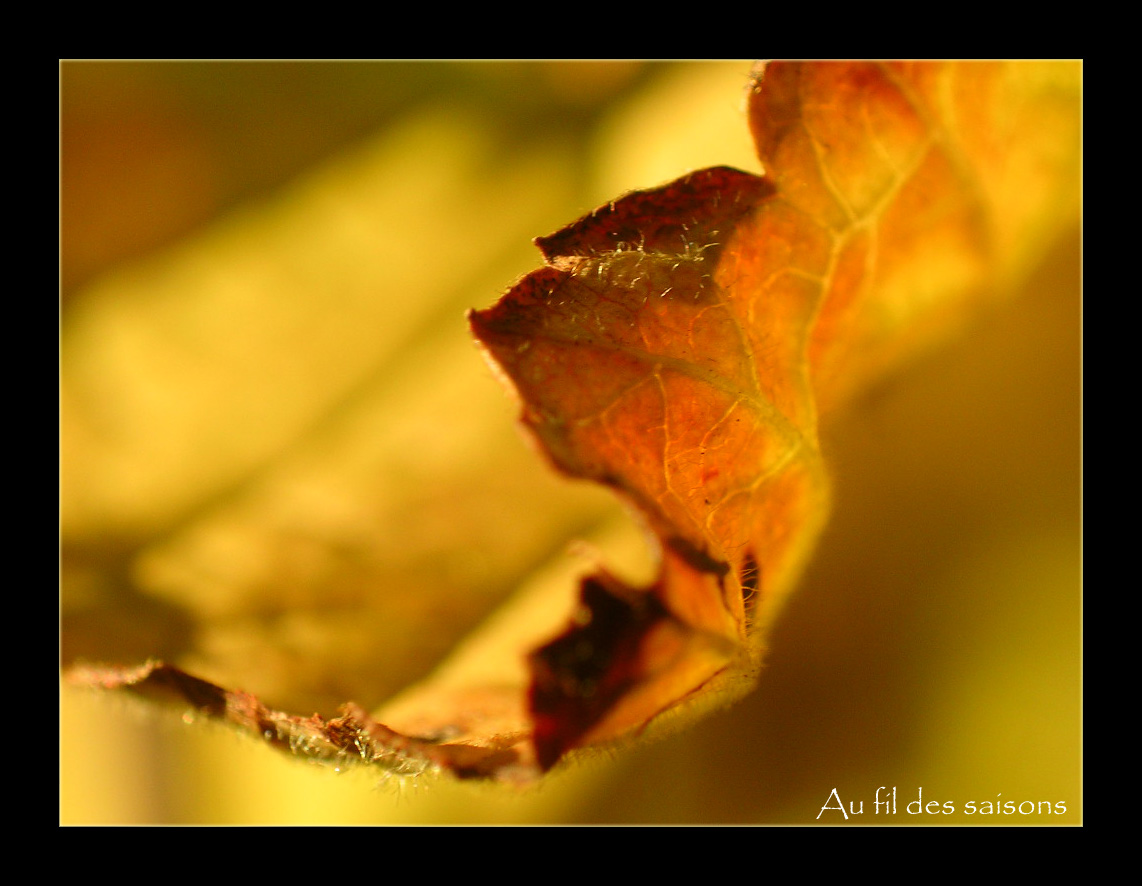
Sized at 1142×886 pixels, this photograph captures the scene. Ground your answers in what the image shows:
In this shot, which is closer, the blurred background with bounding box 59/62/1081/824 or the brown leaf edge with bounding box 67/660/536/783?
the brown leaf edge with bounding box 67/660/536/783

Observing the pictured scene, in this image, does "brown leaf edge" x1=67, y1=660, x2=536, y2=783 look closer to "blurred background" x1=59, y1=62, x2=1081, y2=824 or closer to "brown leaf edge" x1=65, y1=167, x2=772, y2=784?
"brown leaf edge" x1=65, y1=167, x2=772, y2=784

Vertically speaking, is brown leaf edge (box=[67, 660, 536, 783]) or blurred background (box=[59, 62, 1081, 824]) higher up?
blurred background (box=[59, 62, 1081, 824])

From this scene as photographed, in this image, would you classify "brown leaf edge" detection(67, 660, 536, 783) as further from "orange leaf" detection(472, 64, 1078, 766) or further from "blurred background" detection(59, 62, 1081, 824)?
"blurred background" detection(59, 62, 1081, 824)

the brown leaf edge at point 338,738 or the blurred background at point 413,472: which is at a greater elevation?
the blurred background at point 413,472

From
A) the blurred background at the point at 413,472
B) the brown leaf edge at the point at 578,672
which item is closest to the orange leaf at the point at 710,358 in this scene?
the brown leaf edge at the point at 578,672

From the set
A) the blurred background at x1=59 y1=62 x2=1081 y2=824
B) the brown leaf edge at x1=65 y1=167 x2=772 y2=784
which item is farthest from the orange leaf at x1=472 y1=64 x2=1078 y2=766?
the blurred background at x1=59 y1=62 x2=1081 y2=824

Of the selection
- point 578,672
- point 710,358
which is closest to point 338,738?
point 578,672

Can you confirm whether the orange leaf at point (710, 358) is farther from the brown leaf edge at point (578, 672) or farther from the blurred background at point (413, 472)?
the blurred background at point (413, 472)

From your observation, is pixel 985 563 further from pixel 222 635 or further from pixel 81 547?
pixel 81 547
